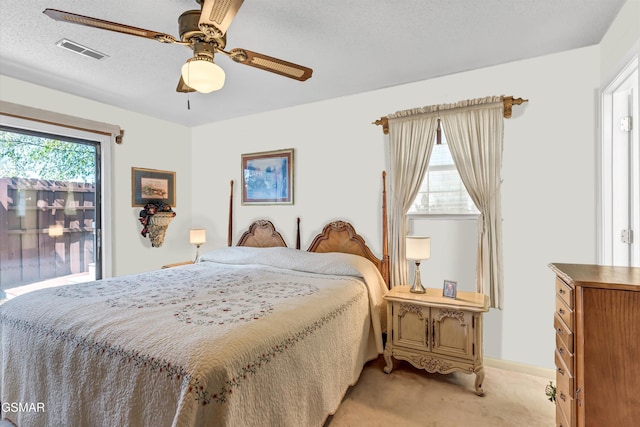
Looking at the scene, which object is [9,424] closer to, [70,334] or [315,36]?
[70,334]

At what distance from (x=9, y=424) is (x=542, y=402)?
138 inches

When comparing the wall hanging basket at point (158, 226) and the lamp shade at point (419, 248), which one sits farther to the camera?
the wall hanging basket at point (158, 226)

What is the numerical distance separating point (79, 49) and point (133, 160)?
66.0 inches

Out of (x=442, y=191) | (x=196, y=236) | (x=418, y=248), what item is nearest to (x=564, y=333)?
(x=418, y=248)

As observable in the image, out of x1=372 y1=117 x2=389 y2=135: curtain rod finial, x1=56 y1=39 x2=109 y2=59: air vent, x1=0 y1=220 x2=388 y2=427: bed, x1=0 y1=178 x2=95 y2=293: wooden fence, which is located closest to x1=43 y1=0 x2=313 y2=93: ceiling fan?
x1=56 y1=39 x2=109 y2=59: air vent

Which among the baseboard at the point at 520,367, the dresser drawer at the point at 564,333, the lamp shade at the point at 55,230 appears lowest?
the baseboard at the point at 520,367

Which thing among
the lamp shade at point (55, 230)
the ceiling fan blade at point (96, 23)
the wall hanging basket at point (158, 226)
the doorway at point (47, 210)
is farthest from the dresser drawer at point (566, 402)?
the lamp shade at point (55, 230)

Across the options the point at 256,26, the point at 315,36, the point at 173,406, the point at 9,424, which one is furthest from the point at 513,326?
the point at 9,424

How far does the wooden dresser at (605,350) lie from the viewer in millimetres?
1211

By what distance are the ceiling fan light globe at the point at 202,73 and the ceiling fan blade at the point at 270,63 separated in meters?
0.19

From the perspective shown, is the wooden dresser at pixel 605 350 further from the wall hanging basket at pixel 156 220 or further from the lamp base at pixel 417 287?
the wall hanging basket at pixel 156 220

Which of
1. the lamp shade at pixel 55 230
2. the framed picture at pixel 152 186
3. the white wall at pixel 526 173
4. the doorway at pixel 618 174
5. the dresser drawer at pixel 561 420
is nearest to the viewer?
the dresser drawer at pixel 561 420

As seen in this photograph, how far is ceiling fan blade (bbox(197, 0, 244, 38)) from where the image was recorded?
142 centimetres

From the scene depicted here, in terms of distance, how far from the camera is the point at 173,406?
122 centimetres
